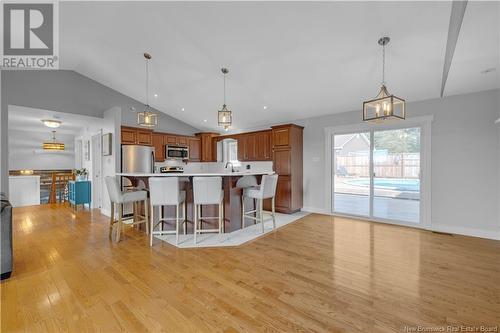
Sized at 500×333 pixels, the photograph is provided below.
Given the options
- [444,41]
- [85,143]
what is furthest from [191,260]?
[85,143]

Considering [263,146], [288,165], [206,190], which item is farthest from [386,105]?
[263,146]

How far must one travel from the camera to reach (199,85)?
472 centimetres

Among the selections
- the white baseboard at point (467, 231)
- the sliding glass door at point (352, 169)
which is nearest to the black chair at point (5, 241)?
the sliding glass door at point (352, 169)

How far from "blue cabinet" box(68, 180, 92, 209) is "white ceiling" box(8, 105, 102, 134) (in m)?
1.58

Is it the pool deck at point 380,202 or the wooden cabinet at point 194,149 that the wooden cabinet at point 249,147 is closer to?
the wooden cabinet at point 194,149

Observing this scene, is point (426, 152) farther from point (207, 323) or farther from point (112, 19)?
point (112, 19)

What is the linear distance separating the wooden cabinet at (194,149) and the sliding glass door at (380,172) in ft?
13.9

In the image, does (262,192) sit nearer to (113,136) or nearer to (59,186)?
(113,136)

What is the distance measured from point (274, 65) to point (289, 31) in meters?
0.82

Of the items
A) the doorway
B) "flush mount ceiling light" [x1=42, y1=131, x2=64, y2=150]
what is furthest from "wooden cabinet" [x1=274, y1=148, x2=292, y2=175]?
"flush mount ceiling light" [x1=42, y1=131, x2=64, y2=150]

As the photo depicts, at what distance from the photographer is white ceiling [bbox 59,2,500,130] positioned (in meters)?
2.47

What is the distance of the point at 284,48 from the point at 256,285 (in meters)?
3.19

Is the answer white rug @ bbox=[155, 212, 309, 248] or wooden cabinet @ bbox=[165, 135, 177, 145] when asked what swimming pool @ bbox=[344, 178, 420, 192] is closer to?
white rug @ bbox=[155, 212, 309, 248]

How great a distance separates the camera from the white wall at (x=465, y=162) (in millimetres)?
3461
